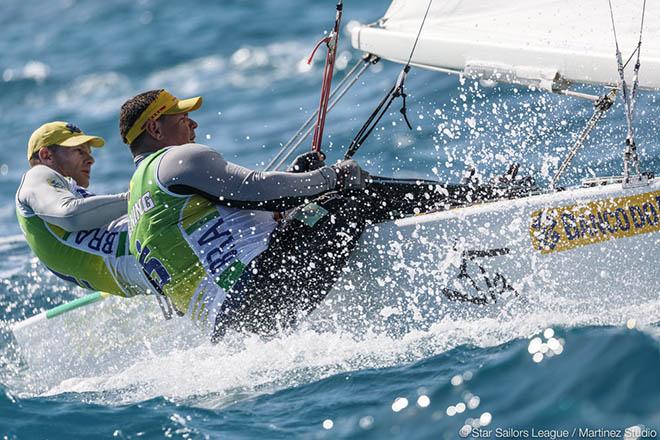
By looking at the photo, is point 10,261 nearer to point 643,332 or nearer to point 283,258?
point 283,258

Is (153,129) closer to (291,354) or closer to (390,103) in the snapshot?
(291,354)

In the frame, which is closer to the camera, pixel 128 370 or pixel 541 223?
pixel 541 223

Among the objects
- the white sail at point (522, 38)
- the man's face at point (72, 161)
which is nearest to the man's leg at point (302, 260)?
the white sail at point (522, 38)

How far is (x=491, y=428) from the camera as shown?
265 cm

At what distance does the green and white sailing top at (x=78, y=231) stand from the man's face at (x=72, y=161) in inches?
2.9

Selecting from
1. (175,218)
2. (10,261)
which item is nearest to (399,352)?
(175,218)

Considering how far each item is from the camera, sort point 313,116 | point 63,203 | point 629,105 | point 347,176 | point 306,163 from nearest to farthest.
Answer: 1. point 629,105
2. point 347,176
3. point 306,163
4. point 63,203
5. point 313,116

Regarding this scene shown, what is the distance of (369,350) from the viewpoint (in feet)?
11.4

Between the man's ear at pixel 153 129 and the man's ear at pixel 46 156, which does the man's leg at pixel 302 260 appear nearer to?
the man's ear at pixel 153 129

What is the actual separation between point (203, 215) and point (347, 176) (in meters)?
0.48

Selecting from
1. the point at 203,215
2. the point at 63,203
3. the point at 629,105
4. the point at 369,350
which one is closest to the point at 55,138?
the point at 63,203

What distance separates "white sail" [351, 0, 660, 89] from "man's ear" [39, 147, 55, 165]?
130cm

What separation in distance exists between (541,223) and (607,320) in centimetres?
34

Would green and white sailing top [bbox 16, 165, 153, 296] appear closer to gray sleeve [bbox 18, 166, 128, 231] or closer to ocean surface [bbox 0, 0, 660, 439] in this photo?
gray sleeve [bbox 18, 166, 128, 231]
